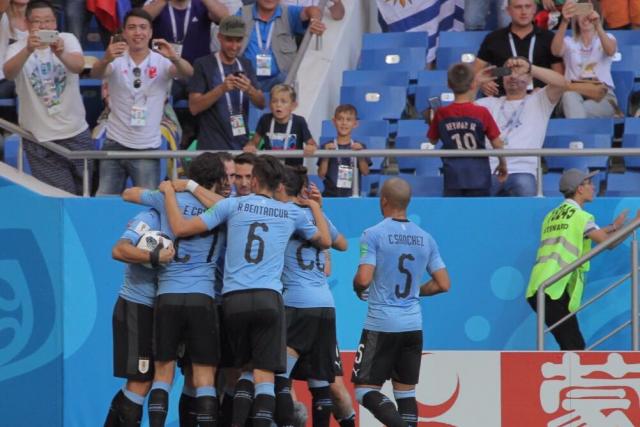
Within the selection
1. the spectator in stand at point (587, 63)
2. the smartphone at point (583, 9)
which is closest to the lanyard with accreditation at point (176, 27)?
the spectator in stand at point (587, 63)

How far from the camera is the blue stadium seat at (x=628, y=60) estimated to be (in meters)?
15.9

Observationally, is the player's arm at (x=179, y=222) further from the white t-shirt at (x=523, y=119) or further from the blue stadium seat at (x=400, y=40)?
the blue stadium seat at (x=400, y=40)

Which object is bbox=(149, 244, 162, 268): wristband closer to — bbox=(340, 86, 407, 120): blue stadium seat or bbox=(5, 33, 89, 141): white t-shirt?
bbox=(5, 33, 89, 141): white t-shirt

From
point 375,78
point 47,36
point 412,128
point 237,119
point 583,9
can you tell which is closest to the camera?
point 47,36

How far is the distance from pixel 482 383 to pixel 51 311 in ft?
13.7

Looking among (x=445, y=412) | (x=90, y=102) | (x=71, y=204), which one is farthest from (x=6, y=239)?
(x=445, y=412)

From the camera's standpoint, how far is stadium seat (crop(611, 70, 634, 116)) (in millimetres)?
15586

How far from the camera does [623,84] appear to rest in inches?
615

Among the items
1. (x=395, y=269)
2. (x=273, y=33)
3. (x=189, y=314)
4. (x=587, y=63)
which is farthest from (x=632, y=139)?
(x=189, y=314)

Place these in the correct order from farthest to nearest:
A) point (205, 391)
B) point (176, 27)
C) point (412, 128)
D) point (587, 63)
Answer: point (176, 27)
point (412, 128)
point (587, 63)
point (205, 391)

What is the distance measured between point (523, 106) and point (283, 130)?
217 cm

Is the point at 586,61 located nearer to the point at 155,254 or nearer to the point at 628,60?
the point at 628,60

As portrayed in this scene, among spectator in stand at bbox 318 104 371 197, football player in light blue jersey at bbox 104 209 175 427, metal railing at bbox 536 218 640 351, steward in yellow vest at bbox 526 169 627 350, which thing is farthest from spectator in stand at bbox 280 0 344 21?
football player in light blue jersey at bbox 104 209 175 427

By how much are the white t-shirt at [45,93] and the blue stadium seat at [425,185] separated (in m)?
2.86
